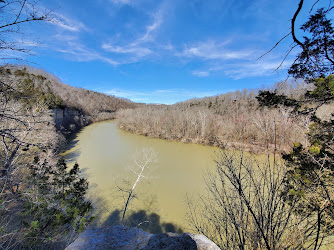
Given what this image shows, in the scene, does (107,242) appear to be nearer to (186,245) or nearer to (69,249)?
(69,249)

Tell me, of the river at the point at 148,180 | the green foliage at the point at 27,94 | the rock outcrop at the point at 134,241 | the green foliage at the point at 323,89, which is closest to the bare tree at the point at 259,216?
the rock outcrop at the point at 134,241

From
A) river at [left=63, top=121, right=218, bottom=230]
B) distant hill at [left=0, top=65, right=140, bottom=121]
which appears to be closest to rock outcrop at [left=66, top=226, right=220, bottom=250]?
distant hill at [left=0, top=65, right=140, bottom=121]

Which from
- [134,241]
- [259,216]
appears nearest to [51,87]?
[134,241]

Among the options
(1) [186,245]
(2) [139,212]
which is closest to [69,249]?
(1) [186,245]

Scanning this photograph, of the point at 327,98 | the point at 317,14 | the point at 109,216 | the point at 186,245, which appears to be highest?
the point at 317,14

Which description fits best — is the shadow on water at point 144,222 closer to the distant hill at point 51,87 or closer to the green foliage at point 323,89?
the distant hill at point 51,87

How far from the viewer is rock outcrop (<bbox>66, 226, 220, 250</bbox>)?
1789mm

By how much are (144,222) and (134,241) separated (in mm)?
8141

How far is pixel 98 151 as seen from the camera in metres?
21.2

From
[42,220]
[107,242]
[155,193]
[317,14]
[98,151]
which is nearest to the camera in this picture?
[107,242]

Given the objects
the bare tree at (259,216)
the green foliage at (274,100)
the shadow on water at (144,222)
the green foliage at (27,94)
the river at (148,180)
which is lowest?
the shadow on water at (144,222)

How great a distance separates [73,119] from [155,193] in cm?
3437

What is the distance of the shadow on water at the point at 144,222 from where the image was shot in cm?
812

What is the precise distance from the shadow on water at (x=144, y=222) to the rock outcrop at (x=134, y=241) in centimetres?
699
